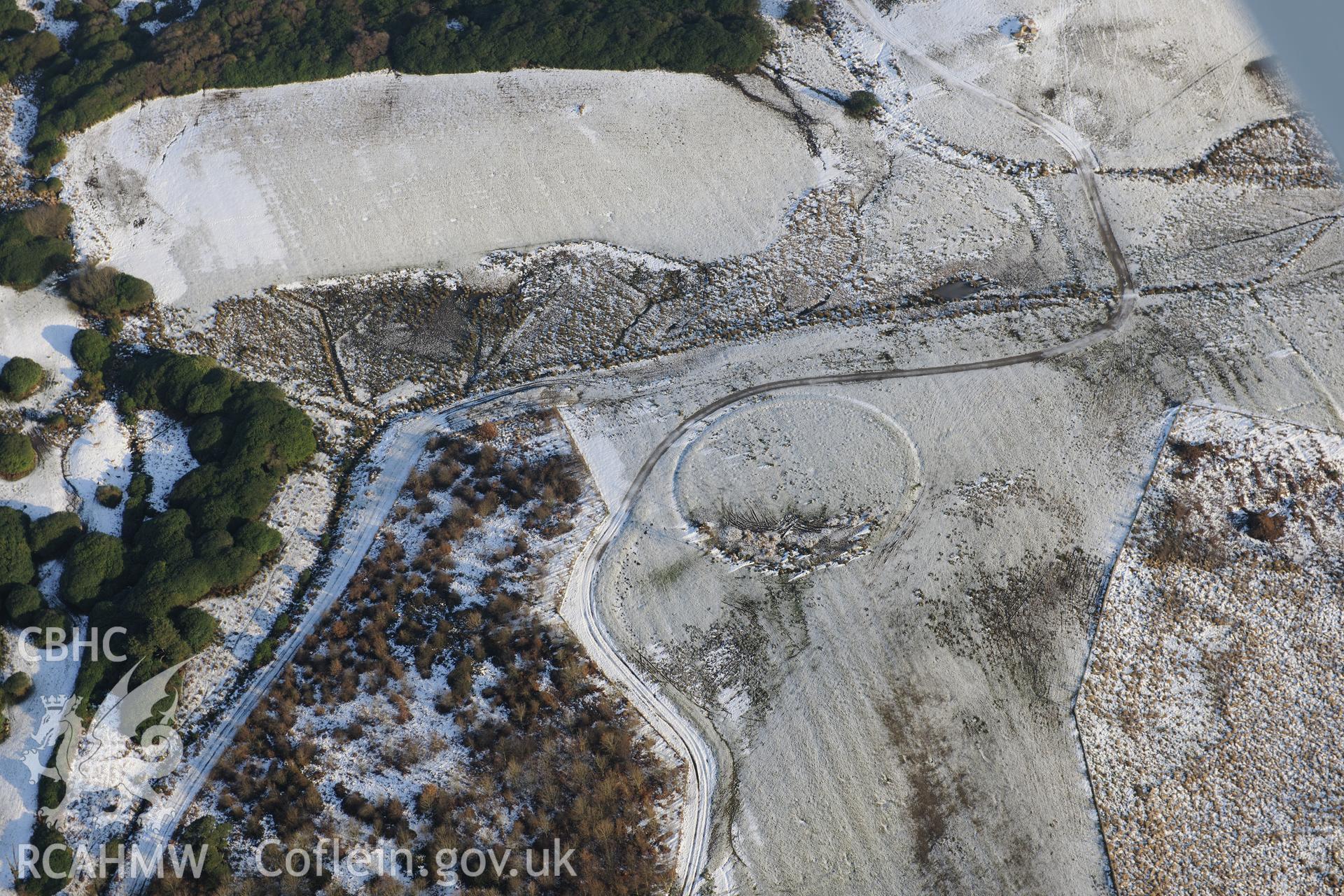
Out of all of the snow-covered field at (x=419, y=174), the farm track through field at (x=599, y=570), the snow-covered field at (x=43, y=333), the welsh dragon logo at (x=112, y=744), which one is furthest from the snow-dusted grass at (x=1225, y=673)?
the snow-covered field at (x=43, y=333)

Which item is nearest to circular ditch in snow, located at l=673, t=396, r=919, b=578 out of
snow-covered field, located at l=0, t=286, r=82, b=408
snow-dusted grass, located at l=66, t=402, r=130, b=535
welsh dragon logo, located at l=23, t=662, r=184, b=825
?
welsh dragon logo, located at l=23, t=662, r=184, b=825

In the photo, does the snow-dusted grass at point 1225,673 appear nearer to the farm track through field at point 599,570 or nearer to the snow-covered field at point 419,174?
the farm track through field at point 599,570

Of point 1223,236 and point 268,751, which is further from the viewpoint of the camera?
point 1223,236

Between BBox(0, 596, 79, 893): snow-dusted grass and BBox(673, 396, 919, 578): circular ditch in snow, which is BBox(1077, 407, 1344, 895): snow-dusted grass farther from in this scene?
BBox(0, 596, 79, 893): snow-dusted grass

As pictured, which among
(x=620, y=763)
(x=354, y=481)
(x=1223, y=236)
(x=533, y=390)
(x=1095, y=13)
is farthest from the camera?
(x=1095, y=13)

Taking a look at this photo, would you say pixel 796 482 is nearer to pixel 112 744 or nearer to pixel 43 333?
pixel 112 744

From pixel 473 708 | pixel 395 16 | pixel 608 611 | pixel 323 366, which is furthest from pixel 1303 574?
pixel 395 16

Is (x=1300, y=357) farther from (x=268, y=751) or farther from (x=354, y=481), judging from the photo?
(x=268, y=751)
